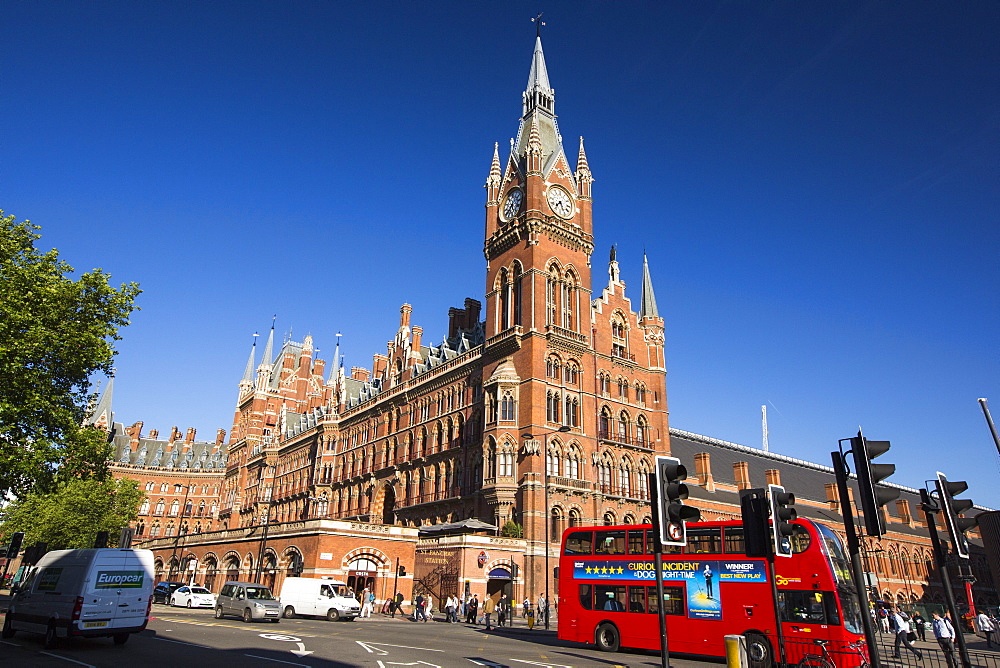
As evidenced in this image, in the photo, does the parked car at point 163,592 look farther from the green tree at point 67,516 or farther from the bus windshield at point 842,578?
the bus windshield at point 842,578

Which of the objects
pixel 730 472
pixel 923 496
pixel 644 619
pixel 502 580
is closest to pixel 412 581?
pixel 502 580

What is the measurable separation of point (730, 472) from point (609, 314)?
30.5 meters

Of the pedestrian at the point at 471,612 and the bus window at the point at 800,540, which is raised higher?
the bus window at the point at 800,540

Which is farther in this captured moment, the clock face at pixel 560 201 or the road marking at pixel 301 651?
the clock face at pixel 560 201

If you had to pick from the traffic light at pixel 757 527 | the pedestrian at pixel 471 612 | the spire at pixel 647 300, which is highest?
the spire at pixel 647 300

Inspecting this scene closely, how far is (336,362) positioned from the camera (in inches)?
3974

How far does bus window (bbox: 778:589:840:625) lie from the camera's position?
17.7 metres

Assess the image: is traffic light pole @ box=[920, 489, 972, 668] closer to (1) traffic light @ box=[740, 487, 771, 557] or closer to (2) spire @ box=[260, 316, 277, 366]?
(1) traffic light @ box=[740, 487, 771, 557]

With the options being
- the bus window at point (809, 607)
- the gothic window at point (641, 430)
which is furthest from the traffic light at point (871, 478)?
the gothic window at point (641, 430)

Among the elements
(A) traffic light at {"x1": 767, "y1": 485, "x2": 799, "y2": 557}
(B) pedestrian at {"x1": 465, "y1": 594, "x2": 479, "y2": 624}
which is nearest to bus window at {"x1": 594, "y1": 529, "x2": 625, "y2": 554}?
(A) traffic light at {"x1": 767, "y1": 485, "x2": 799, "y2": 557}

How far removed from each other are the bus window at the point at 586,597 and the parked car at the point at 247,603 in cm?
1415

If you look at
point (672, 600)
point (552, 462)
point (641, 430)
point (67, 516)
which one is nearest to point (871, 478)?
point (672, 600)

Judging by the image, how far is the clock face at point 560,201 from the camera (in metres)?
52.8

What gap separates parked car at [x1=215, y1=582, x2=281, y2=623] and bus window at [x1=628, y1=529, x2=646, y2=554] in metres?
16.4
